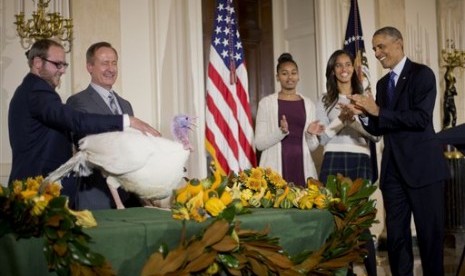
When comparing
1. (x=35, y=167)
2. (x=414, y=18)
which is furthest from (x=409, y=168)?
(x=414, y=18)

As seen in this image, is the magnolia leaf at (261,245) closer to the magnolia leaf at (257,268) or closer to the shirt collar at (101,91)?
the magnolia leaf at (257,268)

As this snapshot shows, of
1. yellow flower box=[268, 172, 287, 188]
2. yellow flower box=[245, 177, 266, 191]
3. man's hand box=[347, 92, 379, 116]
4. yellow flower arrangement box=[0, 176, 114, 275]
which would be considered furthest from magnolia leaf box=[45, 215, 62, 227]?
man's hand box=[347, 92, 379, 116]

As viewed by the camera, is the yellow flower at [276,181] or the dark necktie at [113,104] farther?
the dark necktie at [113,104]

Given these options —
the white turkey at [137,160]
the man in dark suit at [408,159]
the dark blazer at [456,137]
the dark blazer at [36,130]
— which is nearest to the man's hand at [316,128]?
the man in dark suit at [408,159]

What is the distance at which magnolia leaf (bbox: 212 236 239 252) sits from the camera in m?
2.30

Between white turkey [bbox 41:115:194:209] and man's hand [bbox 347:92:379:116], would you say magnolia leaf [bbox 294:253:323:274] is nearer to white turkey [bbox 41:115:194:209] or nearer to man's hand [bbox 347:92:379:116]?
white turkey [bbox 41:115:194:209]

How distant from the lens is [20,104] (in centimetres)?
342

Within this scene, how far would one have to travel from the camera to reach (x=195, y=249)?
2.27 metres

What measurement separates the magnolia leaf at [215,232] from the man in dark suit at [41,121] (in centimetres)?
115

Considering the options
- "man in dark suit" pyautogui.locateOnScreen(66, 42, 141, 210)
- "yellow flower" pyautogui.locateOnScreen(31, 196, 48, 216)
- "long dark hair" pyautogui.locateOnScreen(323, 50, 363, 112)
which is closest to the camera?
"yellow flower" pyautogui.locateOnScreen(31, 196, 48, 216)

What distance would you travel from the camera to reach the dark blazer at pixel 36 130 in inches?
131

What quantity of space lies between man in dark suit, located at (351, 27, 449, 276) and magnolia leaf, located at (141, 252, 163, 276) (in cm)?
229

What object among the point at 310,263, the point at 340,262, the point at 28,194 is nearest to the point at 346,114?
the point at 340,262

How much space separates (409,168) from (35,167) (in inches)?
84.3
